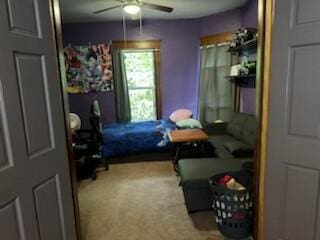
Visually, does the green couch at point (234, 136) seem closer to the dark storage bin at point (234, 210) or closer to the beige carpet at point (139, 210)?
the beige carpet at point (139, 210)

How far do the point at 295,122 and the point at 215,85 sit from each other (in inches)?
134

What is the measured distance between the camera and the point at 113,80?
5266 millimetres

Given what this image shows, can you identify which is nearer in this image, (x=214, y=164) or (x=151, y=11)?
(x=214, y=164)

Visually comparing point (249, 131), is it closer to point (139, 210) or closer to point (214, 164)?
point (214, 164)

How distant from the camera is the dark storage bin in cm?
195

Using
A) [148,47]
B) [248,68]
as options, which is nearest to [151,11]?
[148,47]

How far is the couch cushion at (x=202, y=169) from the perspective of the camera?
2512mm

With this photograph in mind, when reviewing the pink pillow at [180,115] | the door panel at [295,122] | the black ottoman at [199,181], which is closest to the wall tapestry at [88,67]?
the pink pillow at [180,115]

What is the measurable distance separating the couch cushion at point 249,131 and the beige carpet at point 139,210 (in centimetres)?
116

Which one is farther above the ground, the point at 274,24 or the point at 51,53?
the point at 274,24

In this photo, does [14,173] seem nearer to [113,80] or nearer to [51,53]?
[51,53]

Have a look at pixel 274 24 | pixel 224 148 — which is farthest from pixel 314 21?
pixel 224 148

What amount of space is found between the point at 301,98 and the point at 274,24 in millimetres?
498

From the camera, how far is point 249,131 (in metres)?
3.51
